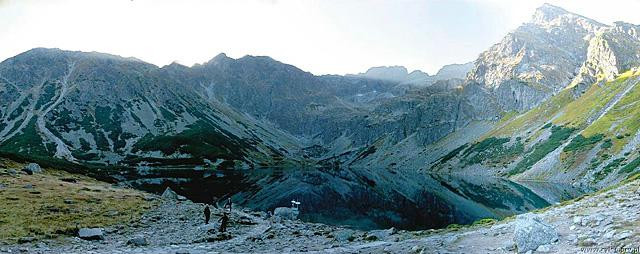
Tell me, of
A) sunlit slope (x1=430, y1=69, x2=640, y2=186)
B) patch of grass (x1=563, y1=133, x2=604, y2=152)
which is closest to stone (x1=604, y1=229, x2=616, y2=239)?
sunlit slope (x1=430, y1=69, x2=640, y2=186)

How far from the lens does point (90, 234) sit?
35688 millimetres

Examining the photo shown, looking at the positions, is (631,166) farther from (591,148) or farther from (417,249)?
(417,249)

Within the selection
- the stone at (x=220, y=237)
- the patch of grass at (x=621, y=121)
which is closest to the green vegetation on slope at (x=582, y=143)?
the patch of grass at (x=621, y=121)

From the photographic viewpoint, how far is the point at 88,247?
3238 centimetres

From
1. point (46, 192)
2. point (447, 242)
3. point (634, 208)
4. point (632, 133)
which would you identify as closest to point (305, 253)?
point (447, 242)

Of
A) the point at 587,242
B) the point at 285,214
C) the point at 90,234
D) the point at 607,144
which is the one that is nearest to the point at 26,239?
the point at 90,234

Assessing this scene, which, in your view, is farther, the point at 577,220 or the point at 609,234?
the point at 577,220

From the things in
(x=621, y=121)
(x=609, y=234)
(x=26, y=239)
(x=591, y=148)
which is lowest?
(x=591, y=148)

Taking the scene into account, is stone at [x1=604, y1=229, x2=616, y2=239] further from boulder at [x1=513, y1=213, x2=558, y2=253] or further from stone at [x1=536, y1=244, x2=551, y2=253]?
stone at [x1=536, y1=244, x2=551, y2=253]

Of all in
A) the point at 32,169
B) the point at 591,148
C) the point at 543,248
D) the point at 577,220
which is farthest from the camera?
the point at 591,148

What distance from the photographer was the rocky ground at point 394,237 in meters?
21.6

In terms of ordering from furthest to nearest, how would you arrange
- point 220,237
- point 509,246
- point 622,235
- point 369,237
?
point 220,237, point 369,237, point 509,246, point 622,235

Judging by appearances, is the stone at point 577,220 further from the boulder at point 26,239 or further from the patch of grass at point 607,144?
the patch of grass at point 607,144

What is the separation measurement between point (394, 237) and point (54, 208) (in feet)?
112
